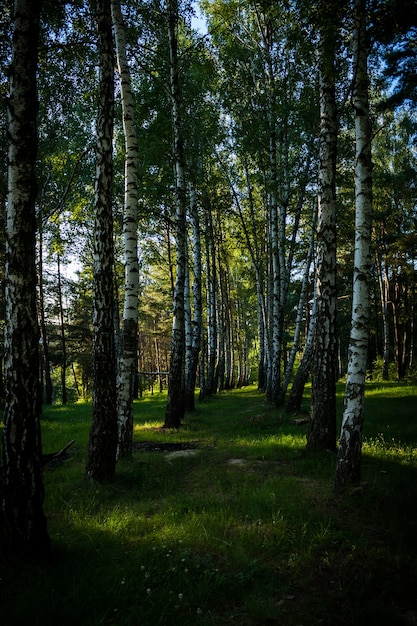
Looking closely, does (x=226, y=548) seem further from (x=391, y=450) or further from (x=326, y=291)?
(x=326, y=291)

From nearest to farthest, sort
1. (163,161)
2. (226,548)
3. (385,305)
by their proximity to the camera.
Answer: (226,548), (163,161), (385,305)

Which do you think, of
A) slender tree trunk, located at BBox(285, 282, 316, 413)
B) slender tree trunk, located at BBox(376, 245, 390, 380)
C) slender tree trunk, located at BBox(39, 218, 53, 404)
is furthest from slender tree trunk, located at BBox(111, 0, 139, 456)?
slender tree trunk, located at BBox(376, 245, 390, 380)

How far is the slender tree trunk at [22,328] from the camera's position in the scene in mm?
3531

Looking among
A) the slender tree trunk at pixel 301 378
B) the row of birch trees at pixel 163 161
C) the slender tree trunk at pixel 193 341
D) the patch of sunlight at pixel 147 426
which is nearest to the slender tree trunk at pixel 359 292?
the row of birch trees at pixel 163 161

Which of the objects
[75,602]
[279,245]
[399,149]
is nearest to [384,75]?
[279,245]

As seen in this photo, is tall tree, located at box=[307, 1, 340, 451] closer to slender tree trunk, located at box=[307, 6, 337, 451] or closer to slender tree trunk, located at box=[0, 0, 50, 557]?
slender tree trunk, located at box=[307, 6, 337, 451]

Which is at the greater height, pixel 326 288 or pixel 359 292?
pixel 326 288

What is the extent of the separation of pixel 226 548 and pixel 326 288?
191 inches

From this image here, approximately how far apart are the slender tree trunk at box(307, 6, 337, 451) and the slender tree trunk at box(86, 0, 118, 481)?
12.8 feet

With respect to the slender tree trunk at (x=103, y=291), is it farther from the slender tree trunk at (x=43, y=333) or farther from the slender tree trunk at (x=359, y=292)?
the slender tree trunk at (x=43, y=333)

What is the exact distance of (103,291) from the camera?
19.3 feet

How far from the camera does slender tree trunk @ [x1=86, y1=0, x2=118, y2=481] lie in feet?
19.3

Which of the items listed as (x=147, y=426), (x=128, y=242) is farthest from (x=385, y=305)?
(x=128, y=242)

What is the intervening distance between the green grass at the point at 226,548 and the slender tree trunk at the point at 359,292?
0.49m
